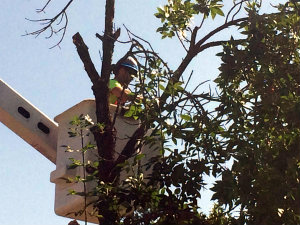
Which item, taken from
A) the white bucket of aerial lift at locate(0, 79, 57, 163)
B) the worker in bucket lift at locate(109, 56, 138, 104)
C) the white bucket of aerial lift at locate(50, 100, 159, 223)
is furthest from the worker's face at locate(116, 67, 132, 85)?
the white bucket of aerial lift at locate(0, 79, 57, 163)

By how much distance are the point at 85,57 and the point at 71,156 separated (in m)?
0.81

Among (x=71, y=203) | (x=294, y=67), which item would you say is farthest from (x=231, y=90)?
(x=71, y=203)

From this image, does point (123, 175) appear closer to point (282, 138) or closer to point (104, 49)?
point (104, 49)

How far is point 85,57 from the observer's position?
18.2ft

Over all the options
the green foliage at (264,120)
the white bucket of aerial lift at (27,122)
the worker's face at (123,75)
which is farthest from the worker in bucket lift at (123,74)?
the green foliage at (264,120)

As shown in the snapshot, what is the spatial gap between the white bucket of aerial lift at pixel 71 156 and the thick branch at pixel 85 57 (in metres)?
0.22

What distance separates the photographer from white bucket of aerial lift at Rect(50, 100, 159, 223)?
5.27 meters

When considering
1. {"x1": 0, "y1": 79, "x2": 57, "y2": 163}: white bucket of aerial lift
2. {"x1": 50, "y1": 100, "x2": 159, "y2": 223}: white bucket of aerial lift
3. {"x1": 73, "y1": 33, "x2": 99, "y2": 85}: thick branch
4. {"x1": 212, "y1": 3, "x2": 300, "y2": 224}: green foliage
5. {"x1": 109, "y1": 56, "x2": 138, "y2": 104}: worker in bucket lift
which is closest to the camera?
{"x1": 212, "y1": 3, "x2": 300, "y2": 224}: green foliage

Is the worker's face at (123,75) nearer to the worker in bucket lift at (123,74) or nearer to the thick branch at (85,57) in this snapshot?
the worker in bucket lift at (123,74)

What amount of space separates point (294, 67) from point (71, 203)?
195 cm

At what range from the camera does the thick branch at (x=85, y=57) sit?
17.9 feet

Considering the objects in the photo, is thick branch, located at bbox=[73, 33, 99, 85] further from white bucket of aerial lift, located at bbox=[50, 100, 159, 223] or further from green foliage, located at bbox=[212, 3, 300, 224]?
green foliage, located at bbox=[212, 3, 300, 224]

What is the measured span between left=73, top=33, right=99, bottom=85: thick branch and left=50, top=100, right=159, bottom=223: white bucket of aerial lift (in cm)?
22

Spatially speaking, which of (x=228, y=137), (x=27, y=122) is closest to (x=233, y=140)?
(x=228, y=137)
